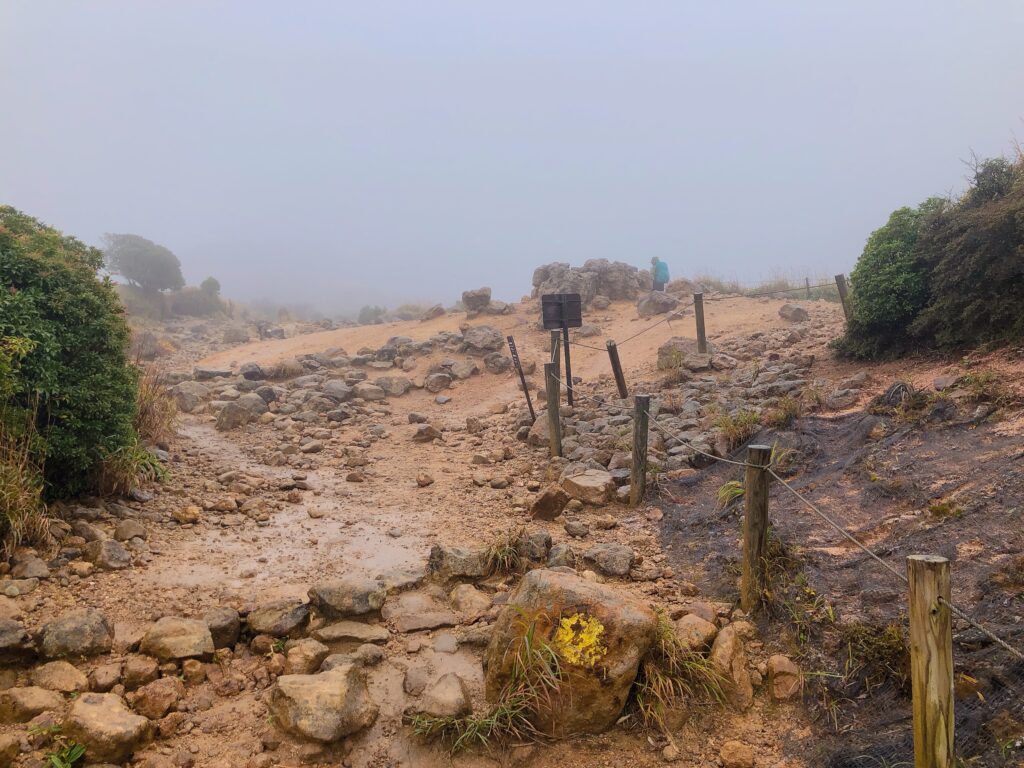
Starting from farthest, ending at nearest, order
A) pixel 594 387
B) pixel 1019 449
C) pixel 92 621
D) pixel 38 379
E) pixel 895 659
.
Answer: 1. pixel 594 387
2. pixel 38 379
3. pixel 1019 449
4. pixel 92 621
5. pixel 895 659

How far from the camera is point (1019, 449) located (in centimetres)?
523

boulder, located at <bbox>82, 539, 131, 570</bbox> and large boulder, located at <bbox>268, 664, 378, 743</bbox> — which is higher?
boulder, located at <bbox>82, 539, 131, 570</bbox>

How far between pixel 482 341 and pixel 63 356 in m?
12.1

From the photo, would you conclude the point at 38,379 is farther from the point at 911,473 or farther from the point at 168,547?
the point at 911,473

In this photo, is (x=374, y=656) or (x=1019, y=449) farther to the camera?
(x=1019, y=449)

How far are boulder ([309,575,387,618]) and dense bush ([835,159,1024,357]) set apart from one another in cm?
822

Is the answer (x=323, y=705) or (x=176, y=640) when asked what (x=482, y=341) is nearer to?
(x=176, y=640)

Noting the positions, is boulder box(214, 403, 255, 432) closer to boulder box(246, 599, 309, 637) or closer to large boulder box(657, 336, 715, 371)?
boulder box(246, 599, 309, 637)

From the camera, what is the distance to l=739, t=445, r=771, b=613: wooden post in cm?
437

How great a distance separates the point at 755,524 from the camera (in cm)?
445

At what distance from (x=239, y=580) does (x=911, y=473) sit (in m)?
5.98

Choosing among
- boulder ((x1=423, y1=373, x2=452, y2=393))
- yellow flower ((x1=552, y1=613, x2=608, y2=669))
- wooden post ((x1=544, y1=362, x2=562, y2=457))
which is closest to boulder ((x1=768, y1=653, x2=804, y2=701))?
yellow flower ((x1=552, y1=613, x2=608, y2=669))

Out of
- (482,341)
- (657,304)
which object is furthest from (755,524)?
(657,304)

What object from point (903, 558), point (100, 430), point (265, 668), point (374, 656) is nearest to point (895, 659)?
point (903, 558)
